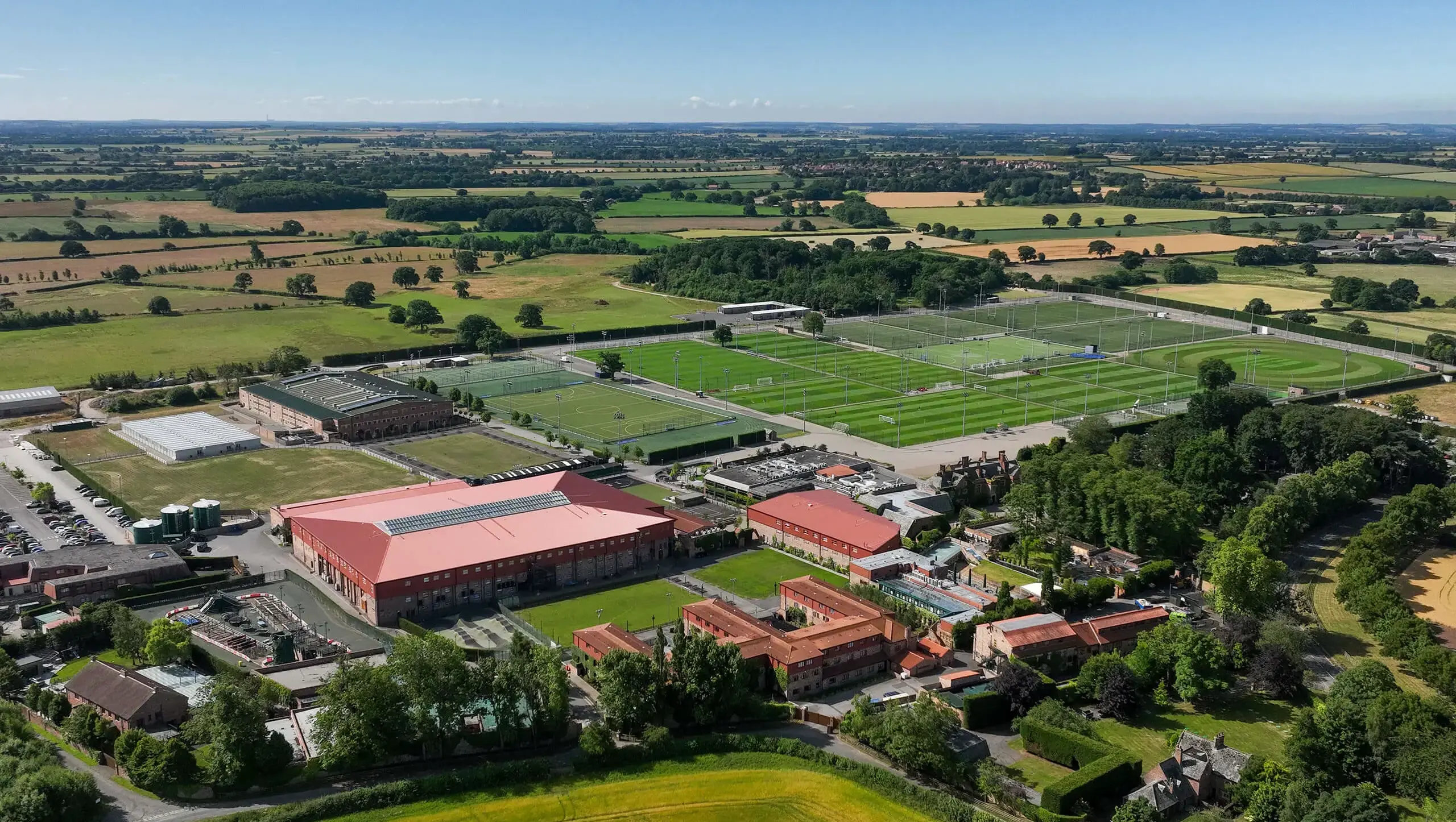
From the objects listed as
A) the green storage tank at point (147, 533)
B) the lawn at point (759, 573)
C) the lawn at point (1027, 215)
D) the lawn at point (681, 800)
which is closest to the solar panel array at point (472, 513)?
the lawn at point (759, 573)

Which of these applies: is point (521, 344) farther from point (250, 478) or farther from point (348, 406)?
point (250, 478)

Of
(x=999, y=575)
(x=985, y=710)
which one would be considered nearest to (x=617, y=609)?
(x=985, y=710)

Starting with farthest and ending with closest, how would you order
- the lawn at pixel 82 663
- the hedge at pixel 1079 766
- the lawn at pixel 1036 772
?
the lawn at pixel 82 663
the lawn at pixel 1036 772
the hedge at pixel 1079 766

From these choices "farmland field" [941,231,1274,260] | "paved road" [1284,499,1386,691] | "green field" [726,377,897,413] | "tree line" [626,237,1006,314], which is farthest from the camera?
"farmland field" [941,231,1274,260]

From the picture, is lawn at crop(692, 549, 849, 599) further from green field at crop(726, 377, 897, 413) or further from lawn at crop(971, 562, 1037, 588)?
green field at crop(726, 377, 897, 413)

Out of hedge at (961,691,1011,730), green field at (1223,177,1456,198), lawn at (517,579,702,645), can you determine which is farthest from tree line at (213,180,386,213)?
hedge at (961,691,1011,730)

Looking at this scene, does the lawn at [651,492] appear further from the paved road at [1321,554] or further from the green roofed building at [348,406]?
the paved road at [1321,554]
